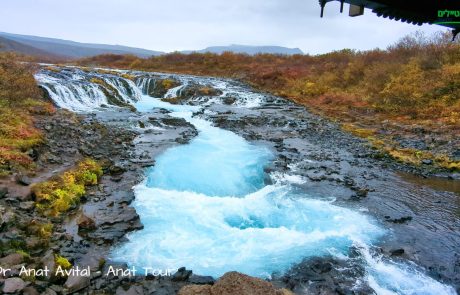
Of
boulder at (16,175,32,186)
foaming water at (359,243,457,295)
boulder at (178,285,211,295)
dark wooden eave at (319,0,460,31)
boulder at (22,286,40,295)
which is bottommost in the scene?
foaming water at (359,243,457,295)

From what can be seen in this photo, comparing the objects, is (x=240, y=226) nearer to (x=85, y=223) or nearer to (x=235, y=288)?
(x=85, y=223)

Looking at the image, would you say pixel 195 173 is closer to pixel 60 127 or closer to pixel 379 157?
pixel 60 127

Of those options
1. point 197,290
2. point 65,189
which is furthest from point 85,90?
point 197,290

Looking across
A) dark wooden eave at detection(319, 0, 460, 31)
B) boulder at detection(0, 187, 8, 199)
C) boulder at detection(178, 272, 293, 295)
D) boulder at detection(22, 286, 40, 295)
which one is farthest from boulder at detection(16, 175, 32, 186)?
dark wooden eave at detection(319, 0, 460, 31)

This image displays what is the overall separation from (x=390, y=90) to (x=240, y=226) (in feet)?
68.1

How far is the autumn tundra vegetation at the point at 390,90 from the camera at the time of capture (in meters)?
19.1

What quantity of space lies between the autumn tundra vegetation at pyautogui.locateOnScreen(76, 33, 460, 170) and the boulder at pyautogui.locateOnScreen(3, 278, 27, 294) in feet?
48.5

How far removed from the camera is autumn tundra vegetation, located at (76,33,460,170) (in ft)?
62.6

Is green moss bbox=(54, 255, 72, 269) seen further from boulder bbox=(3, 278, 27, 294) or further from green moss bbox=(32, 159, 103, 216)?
green moss bbox=(32, 159, 103, 216)

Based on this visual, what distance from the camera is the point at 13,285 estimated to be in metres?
5.77

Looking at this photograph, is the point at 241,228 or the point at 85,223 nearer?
the point at 85,223

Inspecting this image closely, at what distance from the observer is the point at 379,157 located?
16.2 m

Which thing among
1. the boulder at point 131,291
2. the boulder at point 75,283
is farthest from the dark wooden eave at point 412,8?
the boulder at point 75,283

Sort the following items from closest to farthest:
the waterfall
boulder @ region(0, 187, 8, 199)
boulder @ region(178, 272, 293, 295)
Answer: boulder @ region(178, 272, 293, 295) → boulder @ region(0, 187, 8, 199) → the waterfall
